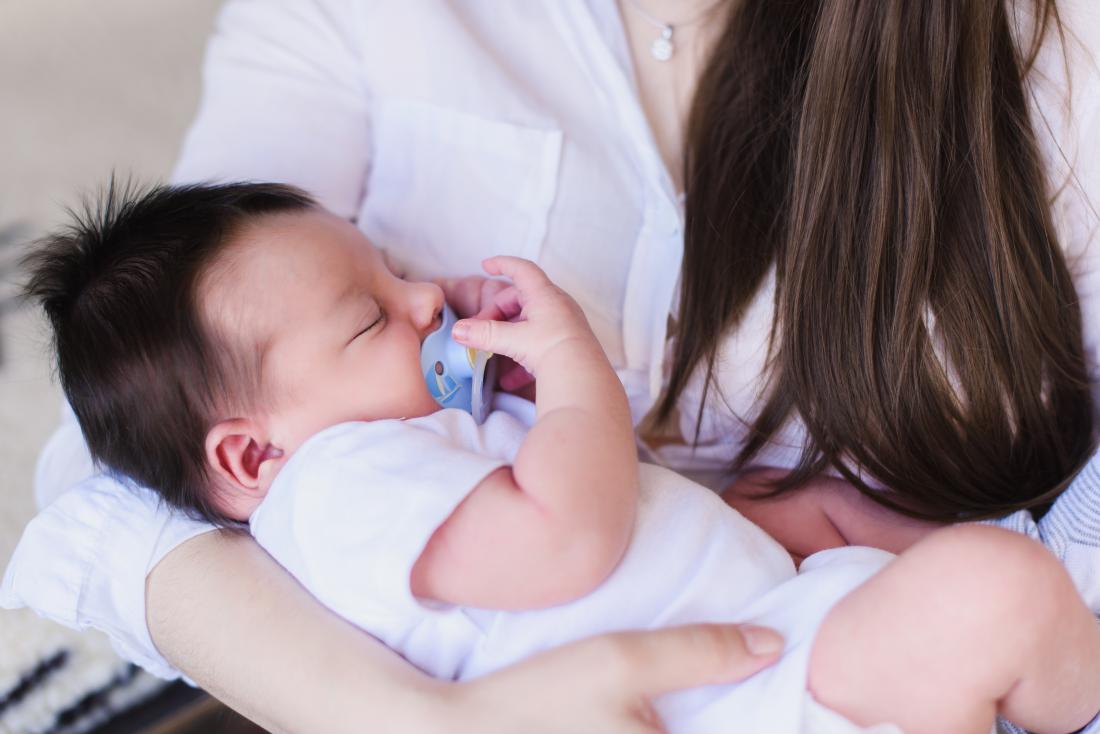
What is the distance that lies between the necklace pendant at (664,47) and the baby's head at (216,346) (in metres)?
0.45

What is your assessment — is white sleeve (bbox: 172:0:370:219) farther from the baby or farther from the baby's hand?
the baby's hand

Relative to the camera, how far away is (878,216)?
892 mm

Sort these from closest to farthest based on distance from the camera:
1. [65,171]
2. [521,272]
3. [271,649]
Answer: [271,649]
[521,272]
[65,171]

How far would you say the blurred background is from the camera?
1.10 metres

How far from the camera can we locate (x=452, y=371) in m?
0.90

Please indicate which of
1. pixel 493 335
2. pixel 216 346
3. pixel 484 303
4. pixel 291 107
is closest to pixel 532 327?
pixel 493 335

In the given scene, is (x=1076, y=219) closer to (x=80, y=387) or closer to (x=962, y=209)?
(x=962, y=209)

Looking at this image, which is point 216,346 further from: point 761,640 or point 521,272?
point 761,640

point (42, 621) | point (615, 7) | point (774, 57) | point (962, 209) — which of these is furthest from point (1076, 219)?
point (42, 621)

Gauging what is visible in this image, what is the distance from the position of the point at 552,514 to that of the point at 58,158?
54.3 inches

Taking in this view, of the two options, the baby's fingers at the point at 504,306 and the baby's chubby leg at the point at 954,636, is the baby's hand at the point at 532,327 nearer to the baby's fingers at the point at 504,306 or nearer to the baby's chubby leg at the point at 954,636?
the baby's fingers at the point at 504,306

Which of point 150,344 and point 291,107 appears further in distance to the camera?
point 291,107

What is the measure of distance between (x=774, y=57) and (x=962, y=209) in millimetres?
263

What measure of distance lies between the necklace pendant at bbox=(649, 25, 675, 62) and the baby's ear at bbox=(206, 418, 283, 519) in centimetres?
61
